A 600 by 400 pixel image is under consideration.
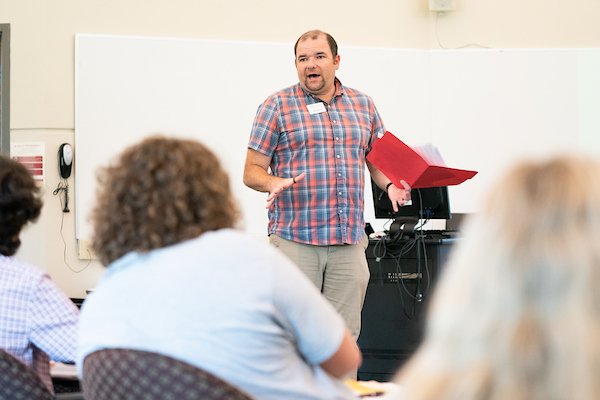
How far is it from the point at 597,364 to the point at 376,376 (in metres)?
2.96

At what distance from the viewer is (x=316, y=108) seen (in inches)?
112

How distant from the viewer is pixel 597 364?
0.67 metres

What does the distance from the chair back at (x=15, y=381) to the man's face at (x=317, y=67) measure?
6.65ft

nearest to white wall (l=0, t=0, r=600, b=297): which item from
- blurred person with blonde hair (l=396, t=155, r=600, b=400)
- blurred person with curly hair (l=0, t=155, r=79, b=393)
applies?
blurred person with curly hair (l=0, t=155, r=79, b=393)

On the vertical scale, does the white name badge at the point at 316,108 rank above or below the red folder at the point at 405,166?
above

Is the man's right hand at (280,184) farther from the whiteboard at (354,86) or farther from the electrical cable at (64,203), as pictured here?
the electrical cable at (64,203)

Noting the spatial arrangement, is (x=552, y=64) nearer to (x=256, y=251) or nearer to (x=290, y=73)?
(x=290, y=73)

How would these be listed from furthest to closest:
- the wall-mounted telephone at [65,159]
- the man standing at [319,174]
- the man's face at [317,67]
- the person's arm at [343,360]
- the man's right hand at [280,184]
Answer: the wall-mounted telephone at [65,159], the man's face at [317,67], the man standing at [319,174], the man's right hand at [280,184], the person's arm at [343,360]

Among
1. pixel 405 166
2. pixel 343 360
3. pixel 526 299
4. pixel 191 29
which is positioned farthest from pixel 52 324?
pixel 191 29

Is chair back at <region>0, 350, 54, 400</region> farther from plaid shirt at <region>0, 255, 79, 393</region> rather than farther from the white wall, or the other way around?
the white wall

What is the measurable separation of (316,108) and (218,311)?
1920mm

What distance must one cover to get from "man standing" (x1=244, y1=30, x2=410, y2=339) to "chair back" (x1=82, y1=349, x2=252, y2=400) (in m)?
1.70

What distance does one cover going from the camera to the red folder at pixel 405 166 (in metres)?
2.63

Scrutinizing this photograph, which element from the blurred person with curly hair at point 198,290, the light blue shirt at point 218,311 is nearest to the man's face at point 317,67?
the blurred person with curly hair at point 198,290
